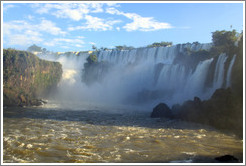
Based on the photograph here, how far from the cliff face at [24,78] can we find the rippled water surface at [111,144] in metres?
11.6

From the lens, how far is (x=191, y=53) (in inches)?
1487

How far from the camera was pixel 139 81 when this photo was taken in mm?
39844

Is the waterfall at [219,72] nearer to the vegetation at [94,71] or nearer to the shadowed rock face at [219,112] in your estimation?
the shadowed rock face at [219,112]

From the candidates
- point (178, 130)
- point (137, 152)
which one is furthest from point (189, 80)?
point (137, 152)

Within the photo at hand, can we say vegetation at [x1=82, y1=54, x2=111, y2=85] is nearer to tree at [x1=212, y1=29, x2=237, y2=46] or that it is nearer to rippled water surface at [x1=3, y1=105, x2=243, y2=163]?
tree at [x1=212, y1=29, x2=237, y2=46]

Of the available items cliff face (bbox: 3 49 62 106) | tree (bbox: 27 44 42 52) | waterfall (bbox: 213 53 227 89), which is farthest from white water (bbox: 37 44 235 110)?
tree (bbox: 27 44 42 52)

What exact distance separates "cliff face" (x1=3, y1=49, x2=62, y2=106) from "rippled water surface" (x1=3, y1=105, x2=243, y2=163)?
11.6 meters

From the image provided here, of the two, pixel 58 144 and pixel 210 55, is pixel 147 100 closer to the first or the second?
pixel 210 55

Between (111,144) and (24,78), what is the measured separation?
23.7 meters

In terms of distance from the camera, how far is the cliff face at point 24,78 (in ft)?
81.1

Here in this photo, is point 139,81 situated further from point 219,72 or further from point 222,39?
point 219,72

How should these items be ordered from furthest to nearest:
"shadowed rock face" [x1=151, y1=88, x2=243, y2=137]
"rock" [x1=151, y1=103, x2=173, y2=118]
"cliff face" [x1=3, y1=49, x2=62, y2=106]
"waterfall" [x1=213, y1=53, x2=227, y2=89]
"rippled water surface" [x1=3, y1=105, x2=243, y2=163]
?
"cliff face" [x1=3, y1=49, x2=62, y2=106] → "waterfall" [x1=213, y1=53, x2=227, y2=89] → "rock" [x1=151, y1=103, x2=173, y2=118] → "shadowed rock face" [x1=151, y1=88, x2=243, y2=137] → "rippled water surface" [x1=3, y1=105, x2=243, y2=163]

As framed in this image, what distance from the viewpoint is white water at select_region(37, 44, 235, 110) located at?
31.0m

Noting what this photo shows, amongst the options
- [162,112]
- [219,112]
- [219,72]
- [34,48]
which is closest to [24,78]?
[162,112]
